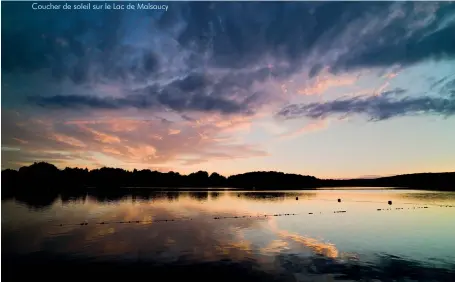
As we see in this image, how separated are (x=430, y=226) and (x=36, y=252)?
49.9 m

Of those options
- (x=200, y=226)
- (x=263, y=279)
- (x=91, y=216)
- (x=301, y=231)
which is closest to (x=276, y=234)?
(x=301, y=231)

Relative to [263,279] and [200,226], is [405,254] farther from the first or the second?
[200,226]

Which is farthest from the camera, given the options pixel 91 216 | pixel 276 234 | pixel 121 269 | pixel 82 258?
pixel 91 216

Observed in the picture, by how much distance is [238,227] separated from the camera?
1756 inches

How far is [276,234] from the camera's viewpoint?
128 ft

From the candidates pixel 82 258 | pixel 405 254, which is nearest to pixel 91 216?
pixel 82 258

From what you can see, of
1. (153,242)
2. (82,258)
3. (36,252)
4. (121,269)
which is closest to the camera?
(121,269)

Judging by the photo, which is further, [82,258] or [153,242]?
[153,242]

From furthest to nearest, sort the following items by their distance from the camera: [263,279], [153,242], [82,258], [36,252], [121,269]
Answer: [153,242] < [36,252] < [82,258] < [121,269] < [263,279]

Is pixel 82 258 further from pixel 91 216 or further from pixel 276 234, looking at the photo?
pixel 91 216

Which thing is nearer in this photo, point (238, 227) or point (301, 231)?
point (301, 231)

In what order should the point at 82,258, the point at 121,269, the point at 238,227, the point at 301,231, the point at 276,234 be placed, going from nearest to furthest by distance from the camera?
the point at 121,269, the point at 82,258, the point at 276,234, the point at 301,231, the point at 238,227

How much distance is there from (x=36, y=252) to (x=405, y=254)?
3357cm

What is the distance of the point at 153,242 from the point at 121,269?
966 centimetres
